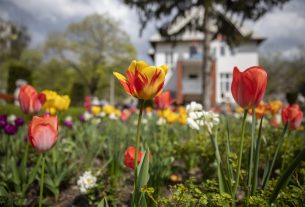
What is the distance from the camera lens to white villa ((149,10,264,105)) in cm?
2411

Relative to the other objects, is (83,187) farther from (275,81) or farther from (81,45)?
(275,81)

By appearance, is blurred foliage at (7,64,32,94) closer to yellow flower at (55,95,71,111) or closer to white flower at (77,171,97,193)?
yellow flower at (55,95,71,111)

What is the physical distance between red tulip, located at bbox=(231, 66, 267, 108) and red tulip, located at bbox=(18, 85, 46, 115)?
1379mm

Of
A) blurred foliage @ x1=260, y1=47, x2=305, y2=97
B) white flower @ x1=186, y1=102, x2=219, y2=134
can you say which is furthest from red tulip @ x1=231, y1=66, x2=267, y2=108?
blurred foliage @ x1=260, y1=47, x2=305, y2=97

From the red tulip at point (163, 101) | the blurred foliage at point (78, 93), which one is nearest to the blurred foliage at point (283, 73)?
the blurred foliage at point (78, 93)

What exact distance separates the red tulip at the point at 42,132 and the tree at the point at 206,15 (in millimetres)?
10673

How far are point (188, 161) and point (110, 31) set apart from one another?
32640 mm

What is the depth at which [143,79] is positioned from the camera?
1152mm

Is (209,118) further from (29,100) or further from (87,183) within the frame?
(29,100)

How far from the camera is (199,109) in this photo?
6.90ft

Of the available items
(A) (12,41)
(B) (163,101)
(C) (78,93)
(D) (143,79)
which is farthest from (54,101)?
(A) (12,41)

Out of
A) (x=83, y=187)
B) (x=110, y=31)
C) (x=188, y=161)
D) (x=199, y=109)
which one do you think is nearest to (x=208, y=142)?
(x=188, y=161)

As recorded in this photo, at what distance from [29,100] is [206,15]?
11421 millimetres

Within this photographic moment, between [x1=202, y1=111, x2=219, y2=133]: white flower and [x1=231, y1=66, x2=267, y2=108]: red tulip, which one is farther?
[x1=202, y1=111, x2=219, y2=133]: white flower
